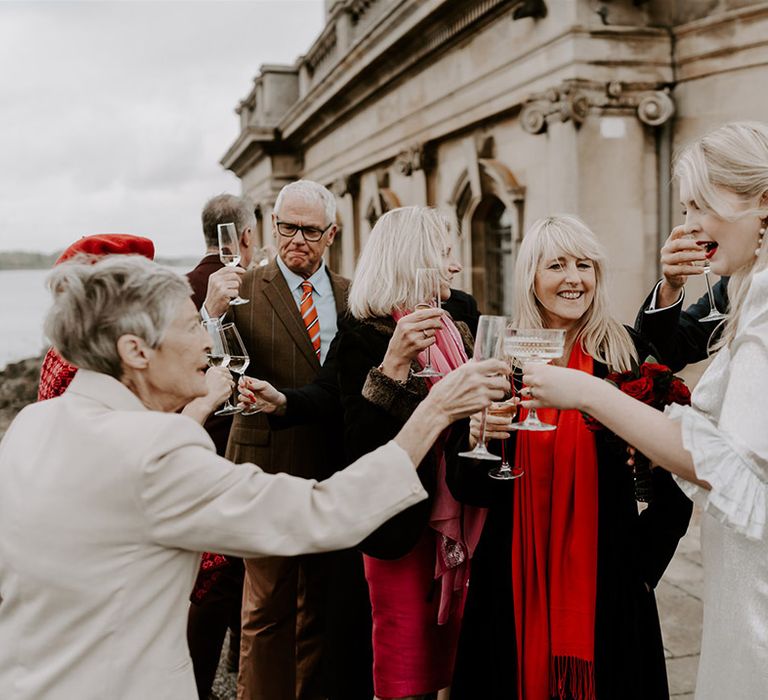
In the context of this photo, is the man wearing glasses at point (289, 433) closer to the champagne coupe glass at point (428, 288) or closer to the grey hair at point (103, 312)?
the champagne coupe glass at point (428, 288)

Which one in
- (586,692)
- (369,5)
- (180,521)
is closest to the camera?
(180,521)

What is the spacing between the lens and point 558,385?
1.95 m

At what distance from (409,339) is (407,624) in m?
1.05

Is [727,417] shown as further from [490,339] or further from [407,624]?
[407,624]

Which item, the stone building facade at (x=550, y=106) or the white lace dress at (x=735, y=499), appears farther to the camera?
the stone building facade at (x=550, y=106)

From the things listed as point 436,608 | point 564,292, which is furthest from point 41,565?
point 564,292

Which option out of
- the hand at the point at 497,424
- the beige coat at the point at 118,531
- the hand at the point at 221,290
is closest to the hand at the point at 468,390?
the hand at the point at 497,424

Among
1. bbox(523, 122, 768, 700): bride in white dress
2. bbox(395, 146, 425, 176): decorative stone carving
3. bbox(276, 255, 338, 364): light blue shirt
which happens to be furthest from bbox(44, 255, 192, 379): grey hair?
bbox(395, 146, 425, 176): decorative stone carving

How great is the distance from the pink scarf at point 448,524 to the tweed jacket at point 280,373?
3.65ft

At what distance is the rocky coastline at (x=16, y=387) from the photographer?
11.5 meters

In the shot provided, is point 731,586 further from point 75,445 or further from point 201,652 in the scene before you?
point 201,652

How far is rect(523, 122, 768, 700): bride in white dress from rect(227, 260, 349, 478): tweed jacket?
1.90m

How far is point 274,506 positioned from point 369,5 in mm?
12881

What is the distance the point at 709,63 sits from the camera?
6469 millimetres
